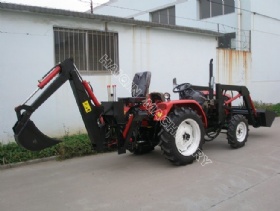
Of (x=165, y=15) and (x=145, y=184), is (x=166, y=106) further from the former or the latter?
(x=165, y=15)

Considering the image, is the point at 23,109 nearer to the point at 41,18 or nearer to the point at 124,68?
the point at 41,18

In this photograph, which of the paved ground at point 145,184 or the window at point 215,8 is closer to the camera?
the paved ground at point 145,184

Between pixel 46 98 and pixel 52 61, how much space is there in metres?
3.00

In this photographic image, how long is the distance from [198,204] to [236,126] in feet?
11.3

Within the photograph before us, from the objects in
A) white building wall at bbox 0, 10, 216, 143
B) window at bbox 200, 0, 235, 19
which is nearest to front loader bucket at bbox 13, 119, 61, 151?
white building wall at bbox 0, 10, 216, 143

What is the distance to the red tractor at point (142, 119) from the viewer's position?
201 inches

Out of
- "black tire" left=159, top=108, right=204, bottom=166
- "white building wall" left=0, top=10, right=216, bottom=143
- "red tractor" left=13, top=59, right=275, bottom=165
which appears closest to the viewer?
"red tractor" left=13, top=59, right=275, bottom=165

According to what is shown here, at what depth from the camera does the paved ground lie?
4.35 m

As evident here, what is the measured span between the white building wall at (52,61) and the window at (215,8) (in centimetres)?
698

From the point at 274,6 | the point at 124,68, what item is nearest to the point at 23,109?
the point at 124,68

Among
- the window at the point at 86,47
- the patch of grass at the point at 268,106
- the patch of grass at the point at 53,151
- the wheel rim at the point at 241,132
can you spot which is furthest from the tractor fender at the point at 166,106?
the patch of grass at the point at 268,106

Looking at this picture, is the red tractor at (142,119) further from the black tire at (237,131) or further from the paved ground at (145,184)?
the paved ground at (145,184)

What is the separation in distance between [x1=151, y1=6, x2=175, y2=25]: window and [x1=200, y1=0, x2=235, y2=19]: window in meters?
2.63

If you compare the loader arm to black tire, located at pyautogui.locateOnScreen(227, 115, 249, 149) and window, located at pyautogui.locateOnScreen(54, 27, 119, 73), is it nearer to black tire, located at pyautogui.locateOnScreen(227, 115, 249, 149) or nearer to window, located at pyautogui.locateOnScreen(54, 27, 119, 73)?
window, located at pyautogui.locateOnScreen(54, 27, 119, 73)
